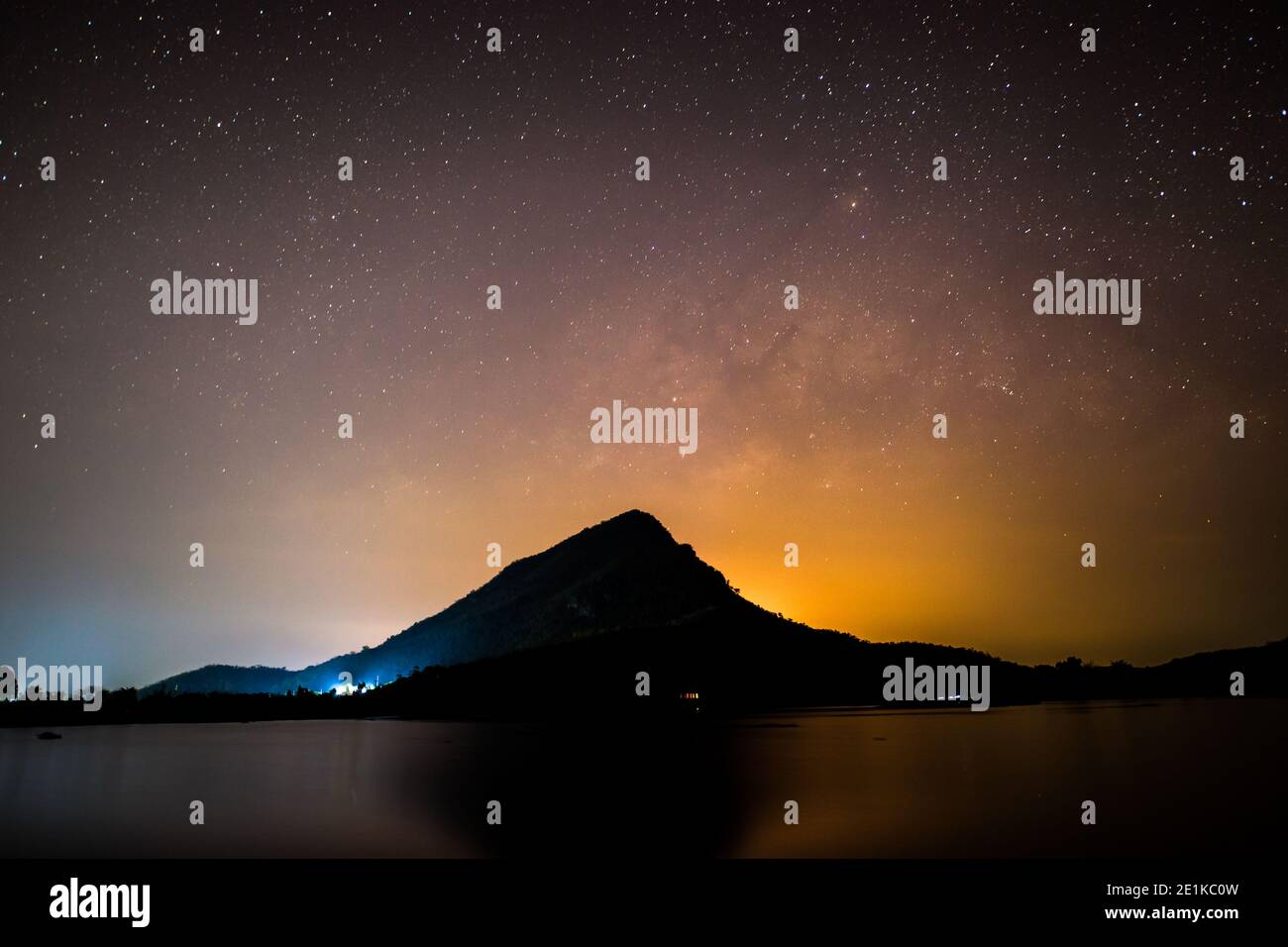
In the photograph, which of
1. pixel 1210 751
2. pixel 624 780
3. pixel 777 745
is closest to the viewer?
pixel 624 780

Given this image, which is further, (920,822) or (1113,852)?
(920,822)

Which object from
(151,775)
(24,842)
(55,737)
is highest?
(24,842)
